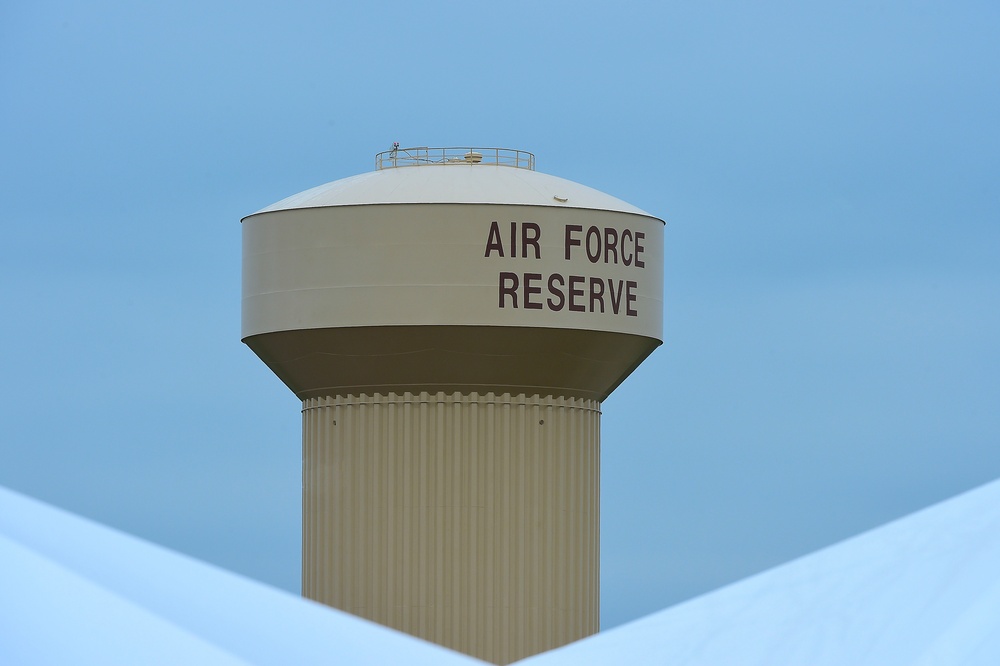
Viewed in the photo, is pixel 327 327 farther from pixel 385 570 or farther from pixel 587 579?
pixel 587 579

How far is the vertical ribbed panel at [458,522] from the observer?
23.9 m

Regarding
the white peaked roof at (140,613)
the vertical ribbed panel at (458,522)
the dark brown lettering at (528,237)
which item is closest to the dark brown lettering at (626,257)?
the dark brown lettering at (528,237)

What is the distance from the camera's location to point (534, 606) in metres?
24.2

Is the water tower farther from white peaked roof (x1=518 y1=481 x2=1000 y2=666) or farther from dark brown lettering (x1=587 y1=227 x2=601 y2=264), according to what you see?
white peaked roof (x1=518 y1=481 x2=1000 y2=666)

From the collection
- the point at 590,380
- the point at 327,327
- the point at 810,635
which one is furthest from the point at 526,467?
the point at 810,635

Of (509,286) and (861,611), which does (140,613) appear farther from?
(509,286)

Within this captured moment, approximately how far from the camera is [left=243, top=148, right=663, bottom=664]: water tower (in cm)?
2375

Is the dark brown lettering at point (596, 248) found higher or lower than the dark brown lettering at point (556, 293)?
higher

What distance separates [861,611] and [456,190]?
53.6 ft

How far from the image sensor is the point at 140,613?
6746 mm

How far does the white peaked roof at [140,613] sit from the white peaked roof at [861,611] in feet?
4.19

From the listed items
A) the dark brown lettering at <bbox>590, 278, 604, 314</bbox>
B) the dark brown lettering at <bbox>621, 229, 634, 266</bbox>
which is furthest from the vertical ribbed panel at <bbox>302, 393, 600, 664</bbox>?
the dark brown lettering at <bbox>621, 229, 634, 266</bbox>

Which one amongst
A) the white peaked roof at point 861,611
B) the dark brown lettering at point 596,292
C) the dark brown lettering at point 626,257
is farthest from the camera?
the dark brown lettering at point 626,257

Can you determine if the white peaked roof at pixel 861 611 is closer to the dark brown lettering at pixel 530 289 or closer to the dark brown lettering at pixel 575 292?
the dark brown lettering at pixel 530 289
